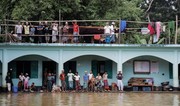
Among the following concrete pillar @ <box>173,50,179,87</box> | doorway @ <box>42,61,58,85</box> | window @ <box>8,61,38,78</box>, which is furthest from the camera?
doorway @ <box>42,61,58,85</box>

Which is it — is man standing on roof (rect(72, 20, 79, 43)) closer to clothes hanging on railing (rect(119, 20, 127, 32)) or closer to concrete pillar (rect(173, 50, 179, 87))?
clothes hanging on railing (rect(119, 20, 127, 32))

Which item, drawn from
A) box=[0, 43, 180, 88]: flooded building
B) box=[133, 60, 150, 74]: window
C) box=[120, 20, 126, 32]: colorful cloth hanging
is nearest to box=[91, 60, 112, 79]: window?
box=[0, 43, 180, 88]: flooded building

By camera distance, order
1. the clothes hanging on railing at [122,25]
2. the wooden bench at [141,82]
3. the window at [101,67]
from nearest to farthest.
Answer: the clothes hanging on railing at [122,25]
the wooden bench at [141,82]
the window at [101,67]

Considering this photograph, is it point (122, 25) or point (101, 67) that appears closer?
point (122, 25)

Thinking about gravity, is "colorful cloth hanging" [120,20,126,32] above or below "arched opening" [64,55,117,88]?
above

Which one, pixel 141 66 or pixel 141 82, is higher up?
pixel 141 66

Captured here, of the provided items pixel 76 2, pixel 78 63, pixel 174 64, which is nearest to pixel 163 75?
pixel 174 64

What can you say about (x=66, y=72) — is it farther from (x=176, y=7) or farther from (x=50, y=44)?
Result: (x=176, y=7)

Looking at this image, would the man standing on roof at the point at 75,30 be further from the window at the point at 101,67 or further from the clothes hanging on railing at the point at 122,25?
the clothes hanging on railing at the point at 122,25

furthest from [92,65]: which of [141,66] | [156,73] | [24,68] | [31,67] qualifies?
[24,68]

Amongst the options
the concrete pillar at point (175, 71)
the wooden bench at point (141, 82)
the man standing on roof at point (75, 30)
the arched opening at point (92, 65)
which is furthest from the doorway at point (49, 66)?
the concrete pillar at point (175, 71)

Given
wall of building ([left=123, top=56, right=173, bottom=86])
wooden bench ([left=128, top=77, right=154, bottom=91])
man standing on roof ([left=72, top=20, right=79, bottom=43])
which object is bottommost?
wooden bench ([left=128, top=77, right=154, bottom=91])

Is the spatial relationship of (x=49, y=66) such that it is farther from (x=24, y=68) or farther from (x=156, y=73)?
(x=156, y=73)

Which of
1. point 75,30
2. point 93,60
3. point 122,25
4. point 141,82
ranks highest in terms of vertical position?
point 122,25
